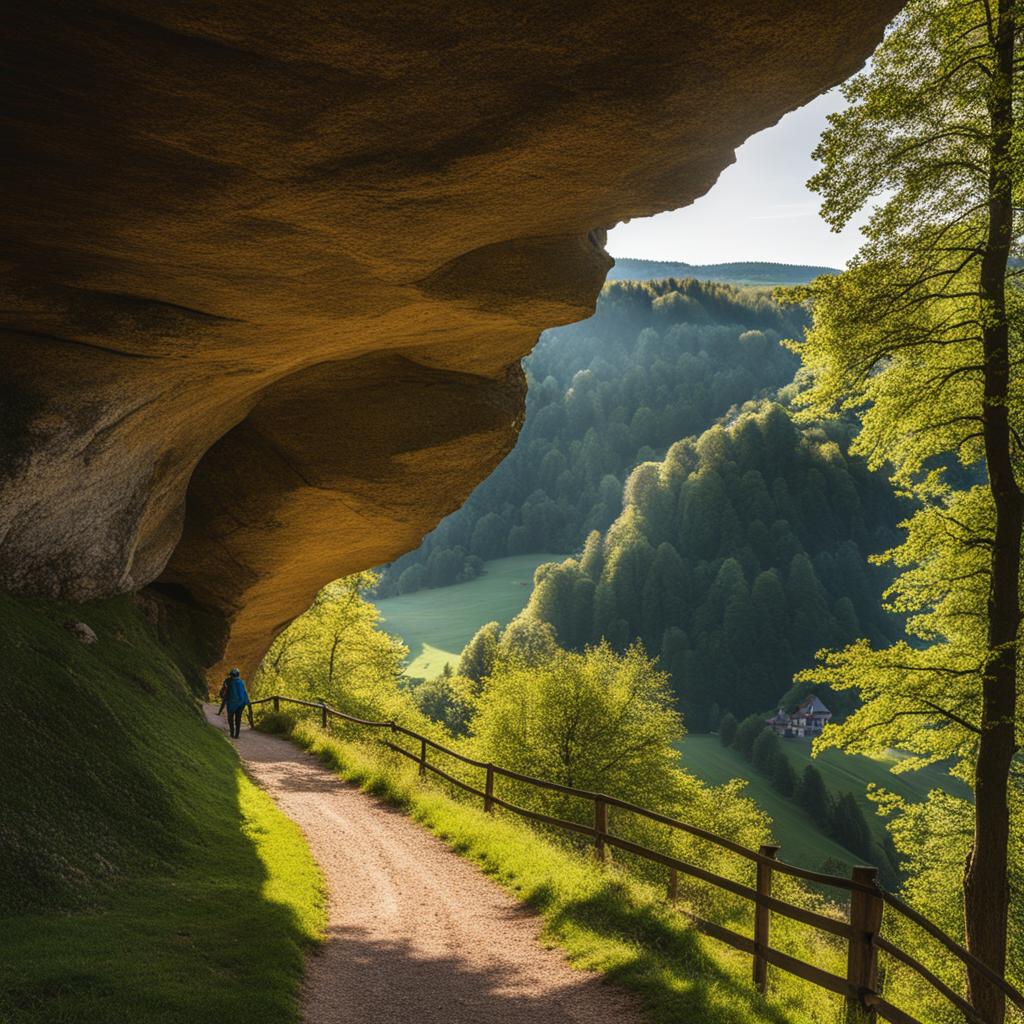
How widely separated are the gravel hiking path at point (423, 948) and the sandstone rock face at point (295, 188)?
6315 mm

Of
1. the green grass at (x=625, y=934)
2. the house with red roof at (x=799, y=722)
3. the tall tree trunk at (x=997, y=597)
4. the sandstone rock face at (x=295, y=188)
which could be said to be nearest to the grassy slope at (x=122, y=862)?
the sandstone rock face at (x=295, y=188)

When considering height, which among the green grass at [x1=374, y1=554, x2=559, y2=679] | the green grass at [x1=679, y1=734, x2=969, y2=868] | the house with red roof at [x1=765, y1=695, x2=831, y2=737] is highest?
the green grass at [x1=374, y1=554, x2=559, y2=679]

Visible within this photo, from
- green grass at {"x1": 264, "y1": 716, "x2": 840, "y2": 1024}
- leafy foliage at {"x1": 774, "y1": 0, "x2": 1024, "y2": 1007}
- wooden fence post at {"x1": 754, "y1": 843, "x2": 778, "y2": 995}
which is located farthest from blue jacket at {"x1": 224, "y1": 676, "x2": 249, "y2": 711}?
wooden fence post at {"x1": 754, "y1": 843, "x2": 778, "y2": 995}

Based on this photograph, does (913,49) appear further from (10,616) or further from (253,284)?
(10,616)

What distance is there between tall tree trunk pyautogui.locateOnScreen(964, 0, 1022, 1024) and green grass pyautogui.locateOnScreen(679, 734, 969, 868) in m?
63.4

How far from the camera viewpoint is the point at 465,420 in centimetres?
1777

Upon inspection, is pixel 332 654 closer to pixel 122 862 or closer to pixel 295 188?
pixel 122 862

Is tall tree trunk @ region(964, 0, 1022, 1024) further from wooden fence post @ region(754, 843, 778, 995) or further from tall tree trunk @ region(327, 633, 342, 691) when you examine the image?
tall tree trunk @ region(327, 633, 342, 691)

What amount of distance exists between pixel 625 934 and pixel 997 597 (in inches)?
283

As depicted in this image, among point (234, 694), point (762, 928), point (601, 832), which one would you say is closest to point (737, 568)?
point (234, 694)

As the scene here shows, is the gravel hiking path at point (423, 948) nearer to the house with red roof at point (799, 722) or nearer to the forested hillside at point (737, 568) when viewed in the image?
the forested hillside at point (737, 568)

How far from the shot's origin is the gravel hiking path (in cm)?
725

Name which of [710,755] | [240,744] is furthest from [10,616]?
[710,755]

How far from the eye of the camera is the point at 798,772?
313ft
